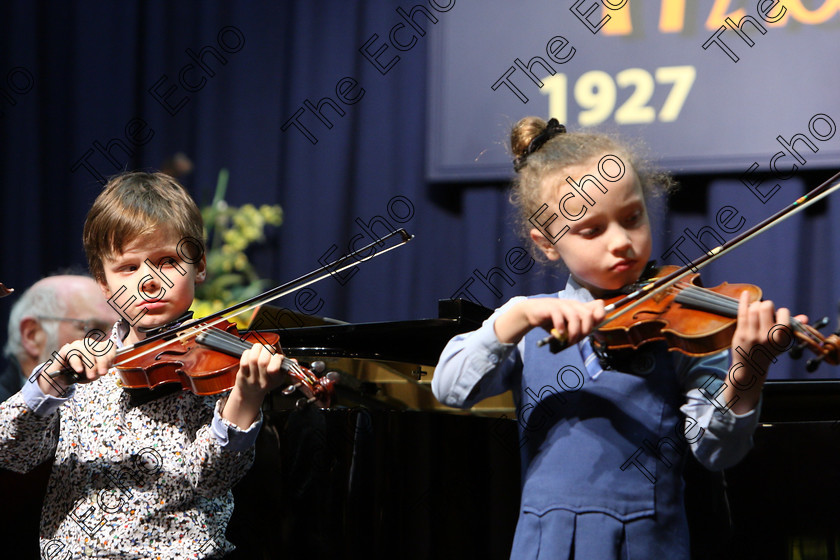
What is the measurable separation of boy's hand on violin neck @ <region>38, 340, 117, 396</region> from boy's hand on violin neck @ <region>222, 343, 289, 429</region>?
182mm

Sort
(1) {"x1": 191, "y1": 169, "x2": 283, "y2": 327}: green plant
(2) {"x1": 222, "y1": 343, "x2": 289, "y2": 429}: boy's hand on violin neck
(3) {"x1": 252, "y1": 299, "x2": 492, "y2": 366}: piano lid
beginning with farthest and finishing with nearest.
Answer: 1. (1) {"x1": 191, "y1": 169, "x2": 283, "y2": 327}: green plant
2. (3) {"x1": 252, "y1": 299, "x2": 492, "y2": 366}: piano lid
3. (2) {"x1": 222, "y1": 343, "x2": 289, "y2": 429}: boy's hand on violin neck

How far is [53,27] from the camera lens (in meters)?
3.32

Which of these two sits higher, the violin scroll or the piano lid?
the violin scroll

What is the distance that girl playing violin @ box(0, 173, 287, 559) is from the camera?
1.25 meters

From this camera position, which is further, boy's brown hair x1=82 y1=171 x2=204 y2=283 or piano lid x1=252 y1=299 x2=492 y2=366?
piano lid x1=252 y1=299 x2=492 y2=366

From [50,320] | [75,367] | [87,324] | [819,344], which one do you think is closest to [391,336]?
[75,367]

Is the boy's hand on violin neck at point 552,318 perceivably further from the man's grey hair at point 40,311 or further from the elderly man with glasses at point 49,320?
the man's grey hair at point 40,311

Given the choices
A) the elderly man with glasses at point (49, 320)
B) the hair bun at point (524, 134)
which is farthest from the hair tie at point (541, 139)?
the elderly man with glasses at point (49, 320)

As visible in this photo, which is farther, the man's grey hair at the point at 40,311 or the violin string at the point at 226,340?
the man's grey hair at the point at 40,311

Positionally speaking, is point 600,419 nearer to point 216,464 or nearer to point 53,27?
point 216,464

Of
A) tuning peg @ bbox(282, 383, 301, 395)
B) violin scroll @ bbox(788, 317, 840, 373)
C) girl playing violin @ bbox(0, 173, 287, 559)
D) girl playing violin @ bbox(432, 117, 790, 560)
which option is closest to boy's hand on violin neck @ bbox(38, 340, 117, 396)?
girl playing violin @ bbox(0, 173, 287, 559)

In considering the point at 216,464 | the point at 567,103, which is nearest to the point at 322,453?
the point at 216,464

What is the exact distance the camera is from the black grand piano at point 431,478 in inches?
55.5

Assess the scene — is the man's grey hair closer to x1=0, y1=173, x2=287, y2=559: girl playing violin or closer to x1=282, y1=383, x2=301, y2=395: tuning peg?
x1=0, y1=173, x2=287, y2=559: girl playing violin
